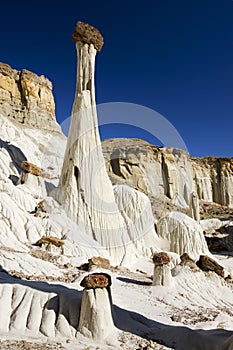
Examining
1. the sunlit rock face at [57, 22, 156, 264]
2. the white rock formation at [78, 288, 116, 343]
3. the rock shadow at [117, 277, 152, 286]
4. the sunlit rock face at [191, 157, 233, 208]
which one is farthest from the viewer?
the sunlit rock face at [191, 157, 233, 208]

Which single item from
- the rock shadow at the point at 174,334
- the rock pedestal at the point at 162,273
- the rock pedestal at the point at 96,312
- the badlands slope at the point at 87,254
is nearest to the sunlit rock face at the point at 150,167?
the badlands slope at the point at 87,254

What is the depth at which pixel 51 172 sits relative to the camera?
1193 inches

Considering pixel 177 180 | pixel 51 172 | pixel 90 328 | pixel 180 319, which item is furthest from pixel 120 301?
pixel 177 180

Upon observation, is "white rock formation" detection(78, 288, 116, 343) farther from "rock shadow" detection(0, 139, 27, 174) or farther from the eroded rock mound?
"rock shadow" detection(0, 139, 27, 174)

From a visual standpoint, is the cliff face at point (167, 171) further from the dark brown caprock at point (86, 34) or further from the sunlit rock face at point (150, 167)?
the dark brown caprock at point (86, 34)

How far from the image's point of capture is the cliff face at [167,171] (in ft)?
183

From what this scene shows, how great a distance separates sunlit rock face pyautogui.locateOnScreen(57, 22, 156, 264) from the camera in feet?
63.2

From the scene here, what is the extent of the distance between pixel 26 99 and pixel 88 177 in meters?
31.8

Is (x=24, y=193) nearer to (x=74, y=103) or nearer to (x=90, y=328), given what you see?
(x=74, y=103)

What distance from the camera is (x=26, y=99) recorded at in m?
47.1

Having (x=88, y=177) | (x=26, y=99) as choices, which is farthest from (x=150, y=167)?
(x=88, y=177)

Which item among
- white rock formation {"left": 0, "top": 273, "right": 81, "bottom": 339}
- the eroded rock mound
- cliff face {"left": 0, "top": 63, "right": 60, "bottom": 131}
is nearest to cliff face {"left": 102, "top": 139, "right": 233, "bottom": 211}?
cliff face {"left": 0, "top": 63, "right": 60, "bottom": 131}

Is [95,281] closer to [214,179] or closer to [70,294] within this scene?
[70,294]

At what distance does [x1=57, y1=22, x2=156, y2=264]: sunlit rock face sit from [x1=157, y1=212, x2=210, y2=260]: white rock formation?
4.30m
